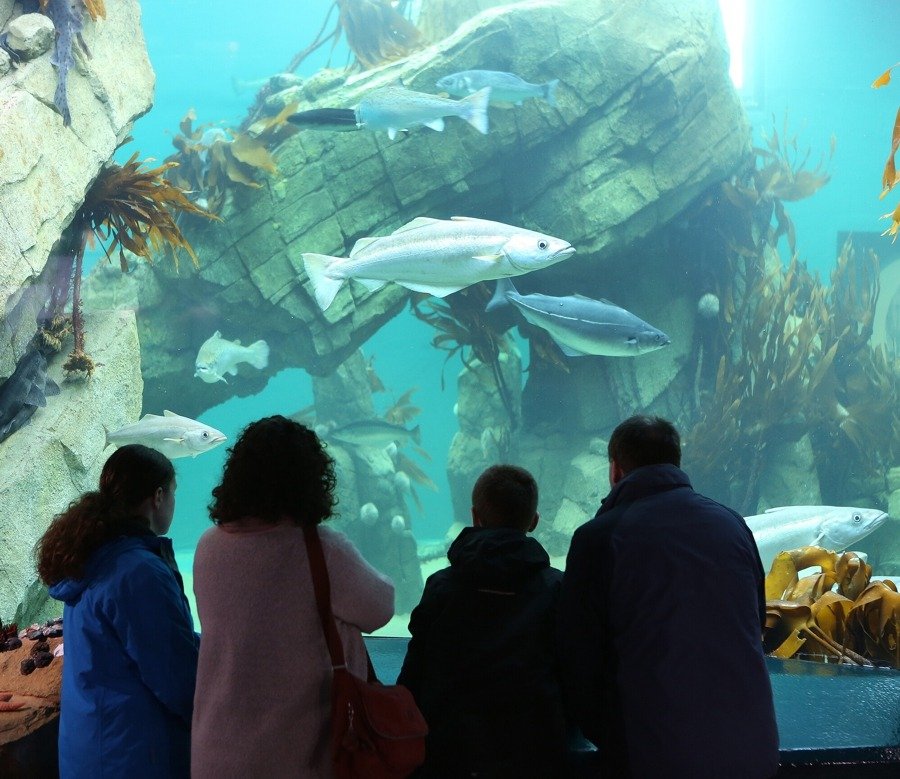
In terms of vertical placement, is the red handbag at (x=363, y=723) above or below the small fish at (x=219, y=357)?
below

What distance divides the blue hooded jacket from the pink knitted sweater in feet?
0.61

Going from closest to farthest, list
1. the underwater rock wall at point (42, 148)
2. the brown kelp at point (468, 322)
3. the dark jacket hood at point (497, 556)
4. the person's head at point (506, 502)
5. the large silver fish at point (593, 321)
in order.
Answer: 1. the dark jacket hood at point (497, 556)
2. the person's head at point (506, 502)
3. the underwater rock wall at point (42, 148)
4. the large silver fish at point (593, 321)
5. the brown kelp at point (468, 322)

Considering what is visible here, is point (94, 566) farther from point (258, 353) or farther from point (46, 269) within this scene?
point (258, 353)

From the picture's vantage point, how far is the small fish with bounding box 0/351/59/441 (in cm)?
482

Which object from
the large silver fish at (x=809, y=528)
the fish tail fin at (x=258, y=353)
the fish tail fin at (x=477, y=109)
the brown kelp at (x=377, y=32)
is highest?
the brown kelp at (x=377, y=32)

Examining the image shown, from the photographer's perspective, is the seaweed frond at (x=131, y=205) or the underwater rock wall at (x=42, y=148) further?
the seaweed frond at (x=131, y=205)

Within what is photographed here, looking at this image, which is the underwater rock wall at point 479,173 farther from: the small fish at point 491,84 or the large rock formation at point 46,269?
the large rock formation at point 46,269

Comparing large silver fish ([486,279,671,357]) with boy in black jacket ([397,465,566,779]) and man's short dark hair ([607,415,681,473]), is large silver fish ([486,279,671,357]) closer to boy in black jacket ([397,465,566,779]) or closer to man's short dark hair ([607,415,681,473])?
man's short dark hair ([607,415,681,473])

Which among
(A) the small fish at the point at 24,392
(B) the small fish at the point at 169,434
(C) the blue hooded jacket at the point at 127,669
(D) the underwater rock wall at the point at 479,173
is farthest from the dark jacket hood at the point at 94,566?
(D) the underwater rock wall at the point at 479,173

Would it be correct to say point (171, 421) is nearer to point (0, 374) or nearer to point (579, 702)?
point (0, 374)

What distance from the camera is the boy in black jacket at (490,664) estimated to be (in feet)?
5.15

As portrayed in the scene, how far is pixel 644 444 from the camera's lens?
1.80 m

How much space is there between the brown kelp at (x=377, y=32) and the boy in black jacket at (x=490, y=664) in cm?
1042

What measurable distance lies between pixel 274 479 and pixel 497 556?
0.57 m
